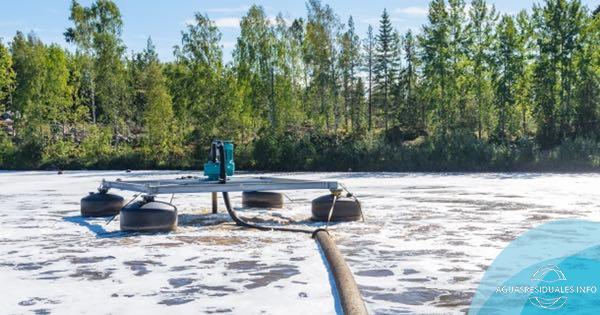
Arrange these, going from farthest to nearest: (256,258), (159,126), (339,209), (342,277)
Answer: (159,126)
(339,209)
(256,258)
(342,277)

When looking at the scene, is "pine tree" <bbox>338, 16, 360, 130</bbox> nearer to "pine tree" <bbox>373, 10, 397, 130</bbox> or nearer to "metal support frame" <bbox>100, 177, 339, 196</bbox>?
"pine tree" <bbox>373, 10, 397, 130</bbox>

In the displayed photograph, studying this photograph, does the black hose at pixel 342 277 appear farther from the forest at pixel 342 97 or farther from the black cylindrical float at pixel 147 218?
the forest at pixel 342 97

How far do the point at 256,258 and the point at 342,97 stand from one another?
32117 millimetres

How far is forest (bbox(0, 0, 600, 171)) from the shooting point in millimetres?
25875

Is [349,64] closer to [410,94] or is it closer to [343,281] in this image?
[410,94]

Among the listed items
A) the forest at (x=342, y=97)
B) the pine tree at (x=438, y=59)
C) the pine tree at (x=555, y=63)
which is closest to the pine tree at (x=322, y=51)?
the forest at (x=342, y=97)

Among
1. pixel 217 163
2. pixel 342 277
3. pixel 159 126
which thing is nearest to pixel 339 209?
pixel 217 163

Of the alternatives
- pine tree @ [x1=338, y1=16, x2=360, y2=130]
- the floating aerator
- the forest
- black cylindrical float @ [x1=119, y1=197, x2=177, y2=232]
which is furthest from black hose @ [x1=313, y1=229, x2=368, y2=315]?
pine tree @ [x1=338, y1=16, x2=360, y2=130]

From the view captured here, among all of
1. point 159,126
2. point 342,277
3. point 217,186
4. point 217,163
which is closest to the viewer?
point 342,277

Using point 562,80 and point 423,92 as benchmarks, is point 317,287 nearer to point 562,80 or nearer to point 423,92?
point 562,80

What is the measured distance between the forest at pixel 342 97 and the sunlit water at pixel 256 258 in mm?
13962

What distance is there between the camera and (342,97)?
38.4 metres

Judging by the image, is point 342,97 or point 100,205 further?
point 342,97

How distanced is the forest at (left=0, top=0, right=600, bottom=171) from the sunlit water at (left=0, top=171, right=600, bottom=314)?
550 inches
